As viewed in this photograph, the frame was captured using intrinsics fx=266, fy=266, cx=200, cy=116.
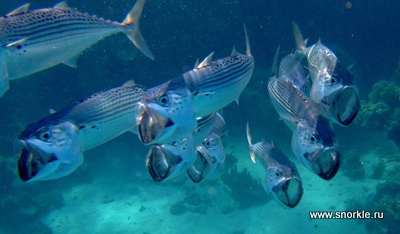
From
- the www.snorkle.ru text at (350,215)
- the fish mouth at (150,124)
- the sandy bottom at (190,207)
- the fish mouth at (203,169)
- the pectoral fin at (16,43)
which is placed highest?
the pectoral fin at (16,43)

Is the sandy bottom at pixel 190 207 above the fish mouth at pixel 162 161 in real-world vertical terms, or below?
below

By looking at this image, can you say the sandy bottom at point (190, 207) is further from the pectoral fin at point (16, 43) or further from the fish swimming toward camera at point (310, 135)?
the pectoral fin at point (16, 43)

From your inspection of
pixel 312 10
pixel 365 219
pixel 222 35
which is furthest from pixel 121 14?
pixel 365 219

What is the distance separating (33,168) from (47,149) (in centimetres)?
19

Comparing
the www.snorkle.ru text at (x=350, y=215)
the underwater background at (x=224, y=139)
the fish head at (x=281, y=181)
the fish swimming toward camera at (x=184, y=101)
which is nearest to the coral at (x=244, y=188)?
the underwater background at (x=224, y=139)

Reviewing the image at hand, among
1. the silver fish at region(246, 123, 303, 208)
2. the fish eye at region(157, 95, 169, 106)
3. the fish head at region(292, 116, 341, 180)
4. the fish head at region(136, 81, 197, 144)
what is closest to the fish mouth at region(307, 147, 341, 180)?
the fish head at region(292, 116, 341, 180)

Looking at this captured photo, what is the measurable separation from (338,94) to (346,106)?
0.14 metres

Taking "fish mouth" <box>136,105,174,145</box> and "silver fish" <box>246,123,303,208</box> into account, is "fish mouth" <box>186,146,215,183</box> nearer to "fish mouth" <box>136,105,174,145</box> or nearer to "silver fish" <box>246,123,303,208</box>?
"silver fish" <box>246,123,303,208</box>

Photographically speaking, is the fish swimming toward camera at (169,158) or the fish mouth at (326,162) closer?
the fish mouth at (326,162)

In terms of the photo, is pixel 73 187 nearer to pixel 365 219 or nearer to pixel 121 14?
pixel 121 14

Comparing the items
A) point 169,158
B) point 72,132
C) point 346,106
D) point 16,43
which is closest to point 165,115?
point 169,158

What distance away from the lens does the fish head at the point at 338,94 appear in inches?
95.3

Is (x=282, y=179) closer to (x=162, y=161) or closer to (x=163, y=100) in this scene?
(x=162, y=161)

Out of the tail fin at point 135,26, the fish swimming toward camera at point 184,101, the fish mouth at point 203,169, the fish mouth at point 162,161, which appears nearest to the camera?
the fish swimming toward camera at point 184,101
